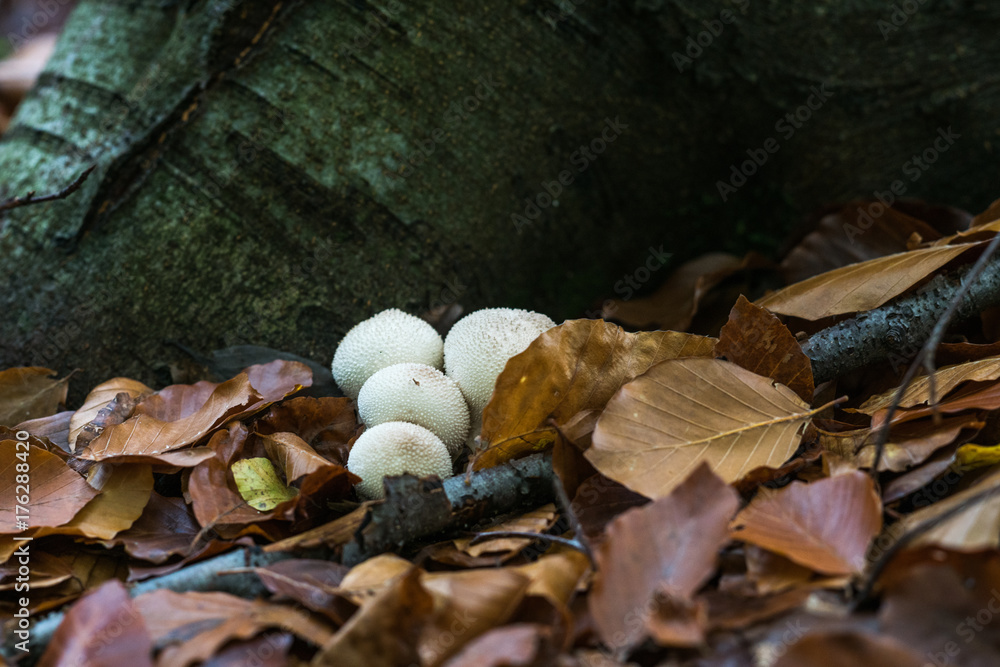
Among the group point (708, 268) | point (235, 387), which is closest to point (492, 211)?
point (708, 268)

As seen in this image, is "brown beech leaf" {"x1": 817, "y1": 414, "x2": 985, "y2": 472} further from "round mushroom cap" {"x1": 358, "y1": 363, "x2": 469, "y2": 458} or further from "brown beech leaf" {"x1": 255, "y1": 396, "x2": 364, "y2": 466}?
"brown beech leaf" {"x1": 255, "y1": 396, "x2": 364, "y2": 466}

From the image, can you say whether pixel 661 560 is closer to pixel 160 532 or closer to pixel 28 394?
pixel 160 532

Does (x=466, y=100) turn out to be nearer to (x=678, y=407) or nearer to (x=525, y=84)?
(x=525, y=84)
